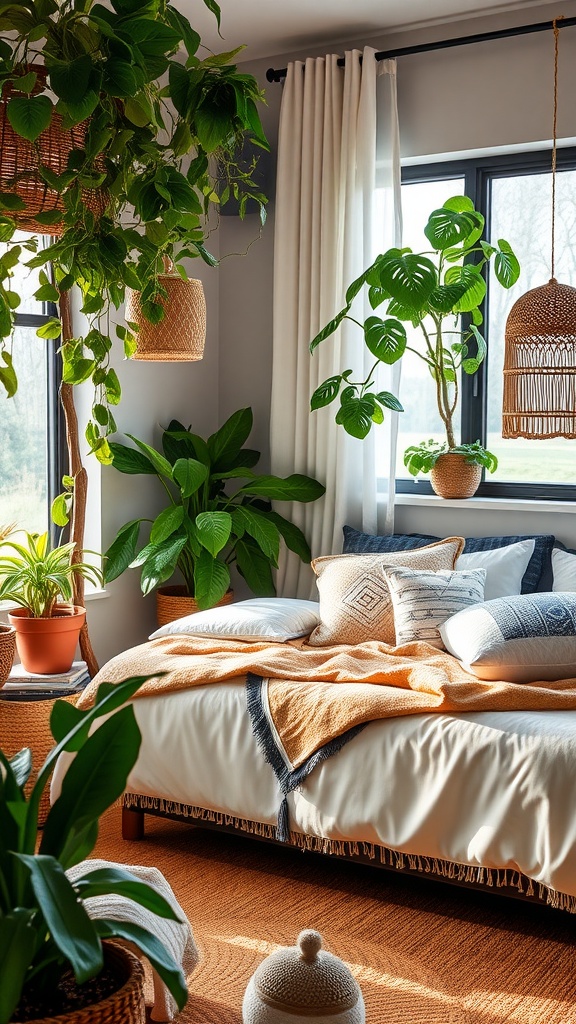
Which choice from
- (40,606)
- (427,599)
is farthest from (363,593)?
(40,606)

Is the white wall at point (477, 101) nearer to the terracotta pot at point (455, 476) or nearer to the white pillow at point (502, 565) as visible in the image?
the terracotta pot at point (455, 476)

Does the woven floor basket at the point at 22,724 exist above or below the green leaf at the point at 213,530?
below

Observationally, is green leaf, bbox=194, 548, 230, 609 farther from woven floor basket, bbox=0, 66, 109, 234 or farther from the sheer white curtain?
woven floor basket, bbox=0, 66, 109, 234

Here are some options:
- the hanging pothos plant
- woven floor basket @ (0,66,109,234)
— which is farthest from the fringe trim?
woven floor basket @ (0,66,109,234)

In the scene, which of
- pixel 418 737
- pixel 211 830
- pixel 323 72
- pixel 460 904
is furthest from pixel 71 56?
pixel 323 72

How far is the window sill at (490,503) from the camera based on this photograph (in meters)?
3.90

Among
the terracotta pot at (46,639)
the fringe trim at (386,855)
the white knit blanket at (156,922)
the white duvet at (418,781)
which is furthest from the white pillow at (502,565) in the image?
the white knit blanket at (156,922)

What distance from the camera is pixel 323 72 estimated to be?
4.25 meters

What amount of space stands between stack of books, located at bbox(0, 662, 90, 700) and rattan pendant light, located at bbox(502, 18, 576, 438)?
1714 millimetres

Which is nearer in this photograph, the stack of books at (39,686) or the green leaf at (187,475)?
the stack of books at (39,686)

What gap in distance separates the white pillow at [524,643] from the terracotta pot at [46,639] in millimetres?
1287

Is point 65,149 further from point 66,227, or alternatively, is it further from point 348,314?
point 348,314

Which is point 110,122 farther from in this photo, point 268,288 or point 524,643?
point 268,288

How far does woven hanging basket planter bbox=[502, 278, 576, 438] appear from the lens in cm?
347
